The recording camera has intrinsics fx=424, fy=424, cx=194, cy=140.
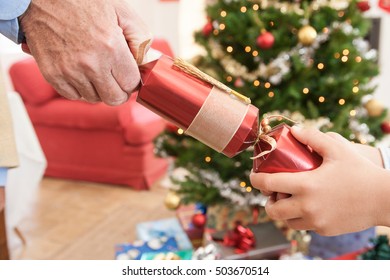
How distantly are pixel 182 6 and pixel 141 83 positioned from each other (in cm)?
392

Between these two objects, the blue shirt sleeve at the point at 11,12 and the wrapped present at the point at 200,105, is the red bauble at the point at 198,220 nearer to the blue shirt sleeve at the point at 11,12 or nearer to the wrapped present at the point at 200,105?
the wrapped present at the point at 200,105

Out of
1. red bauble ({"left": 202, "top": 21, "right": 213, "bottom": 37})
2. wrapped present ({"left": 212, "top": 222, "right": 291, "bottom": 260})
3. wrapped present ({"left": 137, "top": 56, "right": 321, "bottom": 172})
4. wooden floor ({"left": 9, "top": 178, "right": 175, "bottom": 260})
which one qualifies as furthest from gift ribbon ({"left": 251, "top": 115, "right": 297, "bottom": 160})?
wooden floor ({"left": 9, "top": 178, "right": 175, "bottom": 260})

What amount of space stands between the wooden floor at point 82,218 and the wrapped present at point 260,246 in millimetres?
650

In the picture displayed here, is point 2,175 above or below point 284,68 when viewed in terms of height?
below

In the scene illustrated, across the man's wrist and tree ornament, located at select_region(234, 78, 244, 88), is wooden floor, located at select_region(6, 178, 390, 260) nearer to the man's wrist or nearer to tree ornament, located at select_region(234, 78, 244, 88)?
tree ornament, located at select_region(234, 78, 244, 88)

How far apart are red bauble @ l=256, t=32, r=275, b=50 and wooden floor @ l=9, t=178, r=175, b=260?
1.16 m

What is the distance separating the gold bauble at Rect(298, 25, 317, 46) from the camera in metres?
1.44

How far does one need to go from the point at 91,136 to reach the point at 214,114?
7.39 ft

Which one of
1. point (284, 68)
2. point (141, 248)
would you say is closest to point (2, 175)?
point (141, 248)

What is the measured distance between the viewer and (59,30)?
0.65 meters

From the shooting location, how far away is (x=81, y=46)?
25.1 inches

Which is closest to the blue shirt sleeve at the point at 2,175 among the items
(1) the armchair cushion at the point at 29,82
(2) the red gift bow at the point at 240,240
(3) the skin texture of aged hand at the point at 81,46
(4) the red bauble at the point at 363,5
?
(3) the skin texture of aged hand at the point at 81,46

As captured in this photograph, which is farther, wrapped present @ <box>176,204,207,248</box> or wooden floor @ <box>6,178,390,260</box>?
wooden floor @ <box>6,178,390,260</box>

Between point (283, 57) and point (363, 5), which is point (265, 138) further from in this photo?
point (363, 5)
